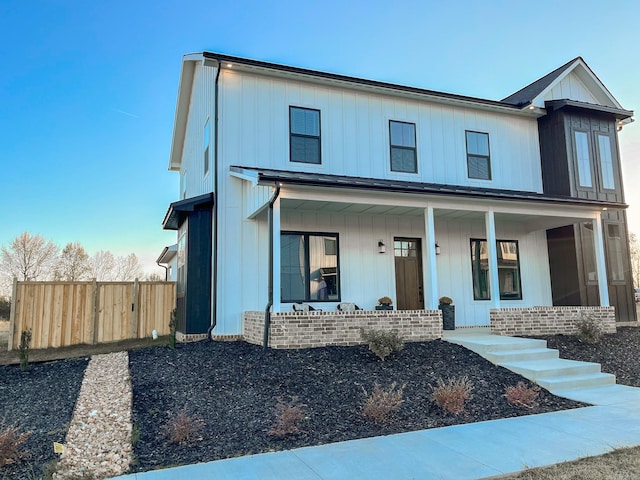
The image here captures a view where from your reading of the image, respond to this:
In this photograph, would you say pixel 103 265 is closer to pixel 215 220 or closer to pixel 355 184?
pixel 215 220

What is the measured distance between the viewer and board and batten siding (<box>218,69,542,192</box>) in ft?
36.4

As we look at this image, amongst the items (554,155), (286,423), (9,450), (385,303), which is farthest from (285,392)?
(554,155)

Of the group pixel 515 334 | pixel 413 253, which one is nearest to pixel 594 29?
pixel 413 253

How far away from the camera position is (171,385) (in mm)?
6895

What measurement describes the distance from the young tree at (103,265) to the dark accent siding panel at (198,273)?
1192 inches

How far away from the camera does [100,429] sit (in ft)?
18.0

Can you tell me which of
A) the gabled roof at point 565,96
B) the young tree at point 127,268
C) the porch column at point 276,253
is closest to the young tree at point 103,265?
the young tree at point 127,268

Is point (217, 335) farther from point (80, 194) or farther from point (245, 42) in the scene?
point (80, 194)

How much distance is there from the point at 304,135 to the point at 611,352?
860 centimetres

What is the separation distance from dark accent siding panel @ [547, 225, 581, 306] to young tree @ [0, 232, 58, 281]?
32334mm

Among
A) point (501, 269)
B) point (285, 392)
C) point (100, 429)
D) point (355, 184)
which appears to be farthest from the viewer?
point (501, 269)

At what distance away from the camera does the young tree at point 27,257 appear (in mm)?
31312

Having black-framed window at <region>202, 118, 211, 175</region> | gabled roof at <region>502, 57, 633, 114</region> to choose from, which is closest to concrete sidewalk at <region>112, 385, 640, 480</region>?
black-framed window at <region>202, 118, 211, 175</region>

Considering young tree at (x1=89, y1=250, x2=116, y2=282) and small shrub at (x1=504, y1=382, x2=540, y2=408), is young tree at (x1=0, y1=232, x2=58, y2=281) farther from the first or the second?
small shrub at (x1=504, y1=382, x2=540, y2=408)
